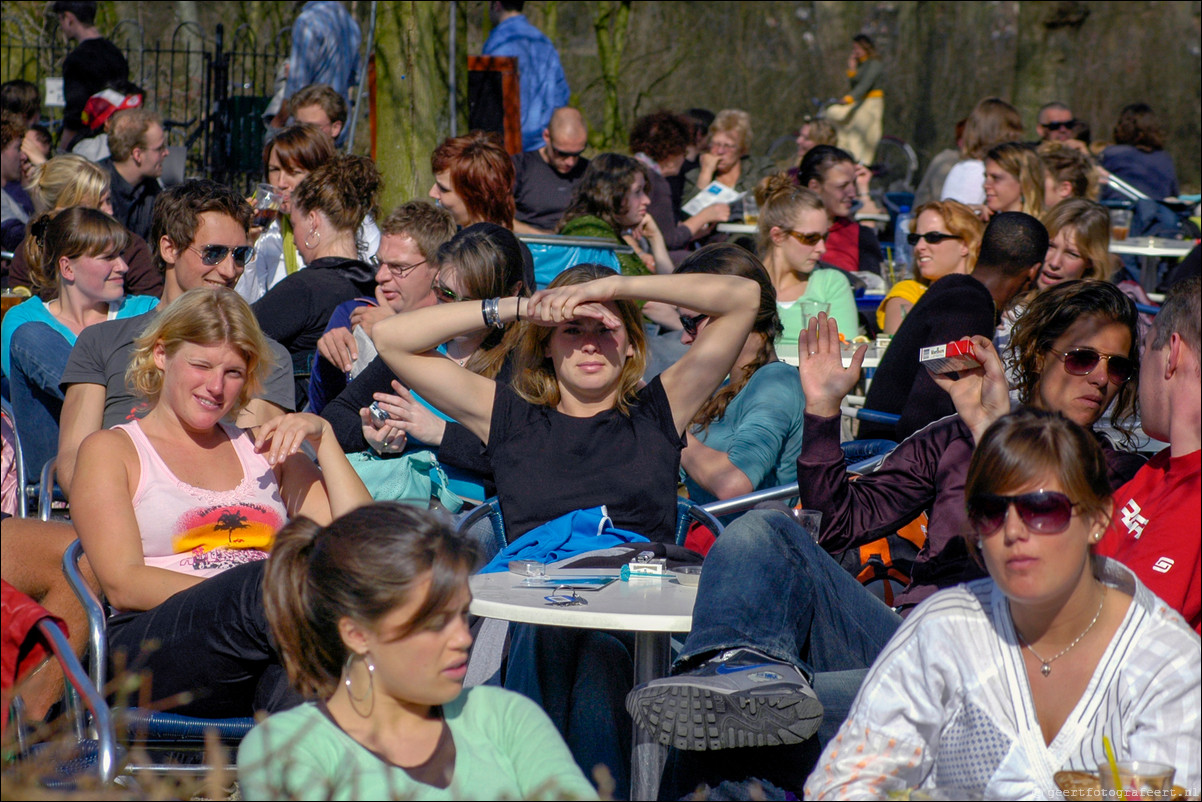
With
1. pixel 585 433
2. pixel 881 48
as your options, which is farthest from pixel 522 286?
pixel 881 48

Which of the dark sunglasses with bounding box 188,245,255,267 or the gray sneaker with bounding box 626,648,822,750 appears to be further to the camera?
the dark sunglasses with bounding box 188,245,255,267

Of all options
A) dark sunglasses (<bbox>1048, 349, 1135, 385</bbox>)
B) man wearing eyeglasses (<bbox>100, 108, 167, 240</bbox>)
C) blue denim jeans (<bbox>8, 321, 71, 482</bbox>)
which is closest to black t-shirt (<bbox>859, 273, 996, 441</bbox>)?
dark sunglasses (<bbox>1048, 349, 1135, 385</bbox>)

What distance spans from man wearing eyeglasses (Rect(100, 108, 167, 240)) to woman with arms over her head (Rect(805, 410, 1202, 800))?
239 inches

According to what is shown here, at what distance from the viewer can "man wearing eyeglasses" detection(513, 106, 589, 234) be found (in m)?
8.53

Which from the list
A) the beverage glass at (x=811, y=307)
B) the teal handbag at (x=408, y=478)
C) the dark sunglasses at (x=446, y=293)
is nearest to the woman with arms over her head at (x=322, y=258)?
the dark sunglasses at (x=446, y=293)

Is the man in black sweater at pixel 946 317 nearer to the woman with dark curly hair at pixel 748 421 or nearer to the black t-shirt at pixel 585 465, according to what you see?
the woman with dark curly hair at pixel 748 421

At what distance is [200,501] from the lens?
3346 millimetres

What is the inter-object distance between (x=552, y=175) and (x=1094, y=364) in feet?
19.4

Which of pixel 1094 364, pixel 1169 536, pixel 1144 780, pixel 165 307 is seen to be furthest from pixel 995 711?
pixel 165 307

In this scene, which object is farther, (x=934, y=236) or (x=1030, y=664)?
(x=934, y=236)

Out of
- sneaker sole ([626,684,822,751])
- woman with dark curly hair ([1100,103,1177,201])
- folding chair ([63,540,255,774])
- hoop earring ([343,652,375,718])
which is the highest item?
woman with dark curly hair ([1100,103,1177,201])

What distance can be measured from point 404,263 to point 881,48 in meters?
14.4

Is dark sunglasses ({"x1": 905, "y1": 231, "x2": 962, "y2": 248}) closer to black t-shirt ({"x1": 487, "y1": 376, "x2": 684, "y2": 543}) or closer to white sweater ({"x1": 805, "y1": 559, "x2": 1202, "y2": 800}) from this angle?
black t-shirt ({"x1": 487, "y1": 376, "x2": 684, "y2": 543})

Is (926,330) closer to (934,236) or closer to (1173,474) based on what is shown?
(934,236)
